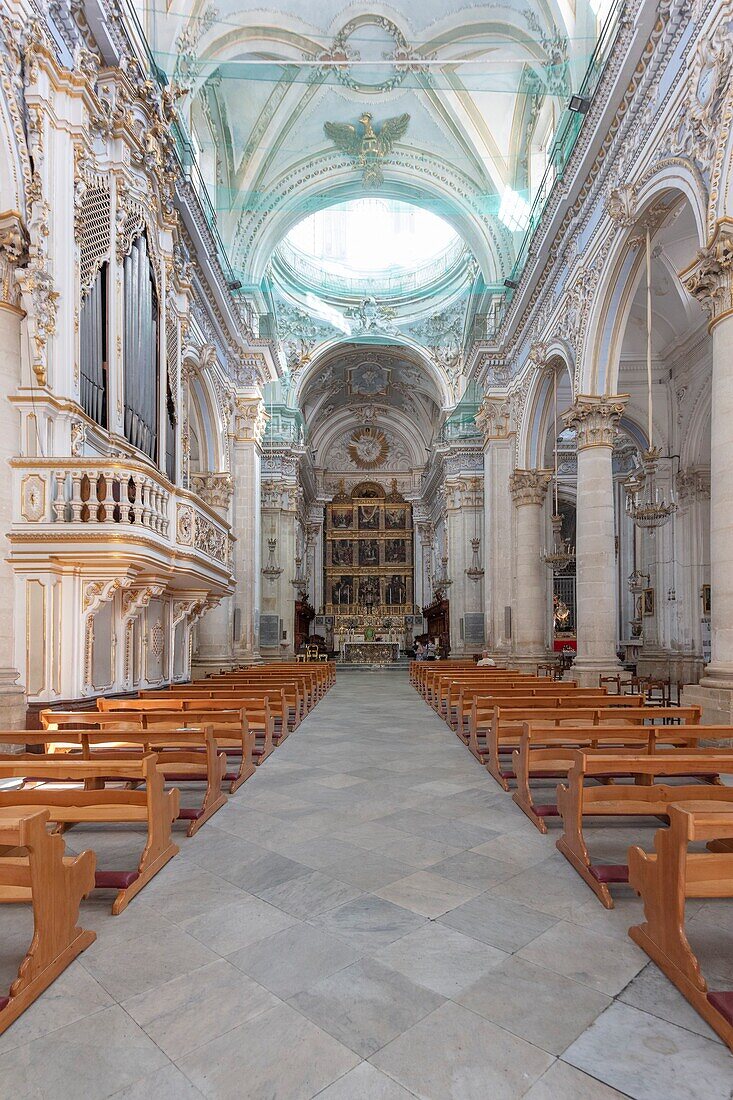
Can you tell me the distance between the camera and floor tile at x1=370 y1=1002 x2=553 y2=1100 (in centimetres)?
219

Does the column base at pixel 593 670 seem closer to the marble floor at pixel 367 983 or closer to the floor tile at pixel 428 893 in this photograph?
the marble floor at pixel 367 983

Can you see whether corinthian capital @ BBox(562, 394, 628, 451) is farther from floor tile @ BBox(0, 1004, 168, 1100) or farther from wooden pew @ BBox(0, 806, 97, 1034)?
floor tile @ BBox(0, 1004, 168, 1100)

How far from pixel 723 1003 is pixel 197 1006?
6.61 ft

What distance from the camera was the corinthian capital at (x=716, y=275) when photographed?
24.5ft

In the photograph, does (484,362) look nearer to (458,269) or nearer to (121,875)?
(458,269)

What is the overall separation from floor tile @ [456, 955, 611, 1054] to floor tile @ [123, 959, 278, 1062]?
34.2 inches

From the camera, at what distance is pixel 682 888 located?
2.71 meters

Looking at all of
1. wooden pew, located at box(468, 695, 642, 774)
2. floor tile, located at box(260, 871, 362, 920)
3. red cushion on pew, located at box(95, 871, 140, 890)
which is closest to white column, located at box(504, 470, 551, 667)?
wooden pew, located at box(468, 695, 642, 774)

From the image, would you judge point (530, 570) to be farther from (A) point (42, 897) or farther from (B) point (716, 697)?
(A) point (42, 897)

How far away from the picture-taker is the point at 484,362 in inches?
795

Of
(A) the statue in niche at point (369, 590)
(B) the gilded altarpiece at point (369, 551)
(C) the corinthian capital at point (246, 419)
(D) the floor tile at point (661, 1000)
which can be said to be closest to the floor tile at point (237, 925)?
(D) the floor tile at point (661, 1000)

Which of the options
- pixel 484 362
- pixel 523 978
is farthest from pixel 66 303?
pixel 484 362

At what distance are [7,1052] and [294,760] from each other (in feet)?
17.6

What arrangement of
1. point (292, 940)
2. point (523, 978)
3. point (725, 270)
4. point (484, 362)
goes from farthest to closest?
point (484, 362), point (725, 270), point (292, 940), point (523, 978)
